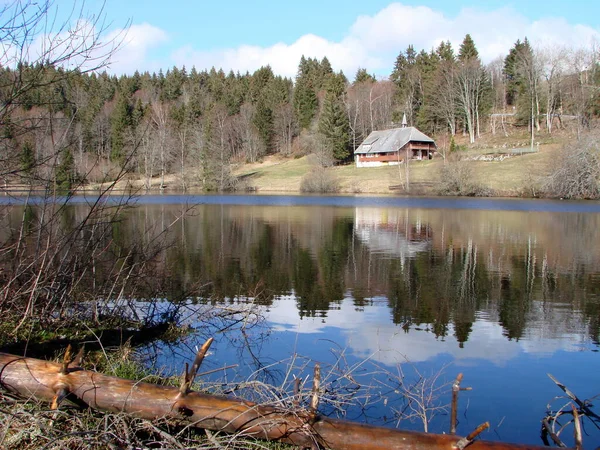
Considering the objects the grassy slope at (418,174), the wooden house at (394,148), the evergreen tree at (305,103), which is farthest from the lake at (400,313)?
the evergreen tree at (305,103)

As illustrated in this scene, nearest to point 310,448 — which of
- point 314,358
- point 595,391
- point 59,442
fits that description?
point 59,442

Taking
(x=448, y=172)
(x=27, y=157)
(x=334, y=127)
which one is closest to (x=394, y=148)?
(x=334, y=127)

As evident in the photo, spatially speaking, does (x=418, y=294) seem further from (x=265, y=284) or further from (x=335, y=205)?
(x=335, y=205)

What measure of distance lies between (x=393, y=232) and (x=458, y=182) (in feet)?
106

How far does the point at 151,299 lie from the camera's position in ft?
36.7

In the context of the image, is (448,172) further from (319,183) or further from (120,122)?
(120,122)

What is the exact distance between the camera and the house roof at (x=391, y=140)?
78.9 m

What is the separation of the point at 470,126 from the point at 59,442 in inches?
3186

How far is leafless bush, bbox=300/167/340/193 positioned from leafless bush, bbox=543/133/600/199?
25.1m

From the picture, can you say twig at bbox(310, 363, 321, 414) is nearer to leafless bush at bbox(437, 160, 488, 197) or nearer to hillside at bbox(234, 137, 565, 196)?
hillside at bbox(234, 137, 565, 196)

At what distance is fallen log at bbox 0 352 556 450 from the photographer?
15.8ft

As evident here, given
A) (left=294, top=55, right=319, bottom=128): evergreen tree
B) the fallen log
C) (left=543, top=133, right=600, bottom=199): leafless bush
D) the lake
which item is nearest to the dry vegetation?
(left=543, top=133, right=600, bottom=199): leafless bush

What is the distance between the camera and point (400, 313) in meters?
13.0

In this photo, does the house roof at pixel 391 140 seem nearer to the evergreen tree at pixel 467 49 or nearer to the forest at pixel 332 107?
the forest at pixel 332 107
